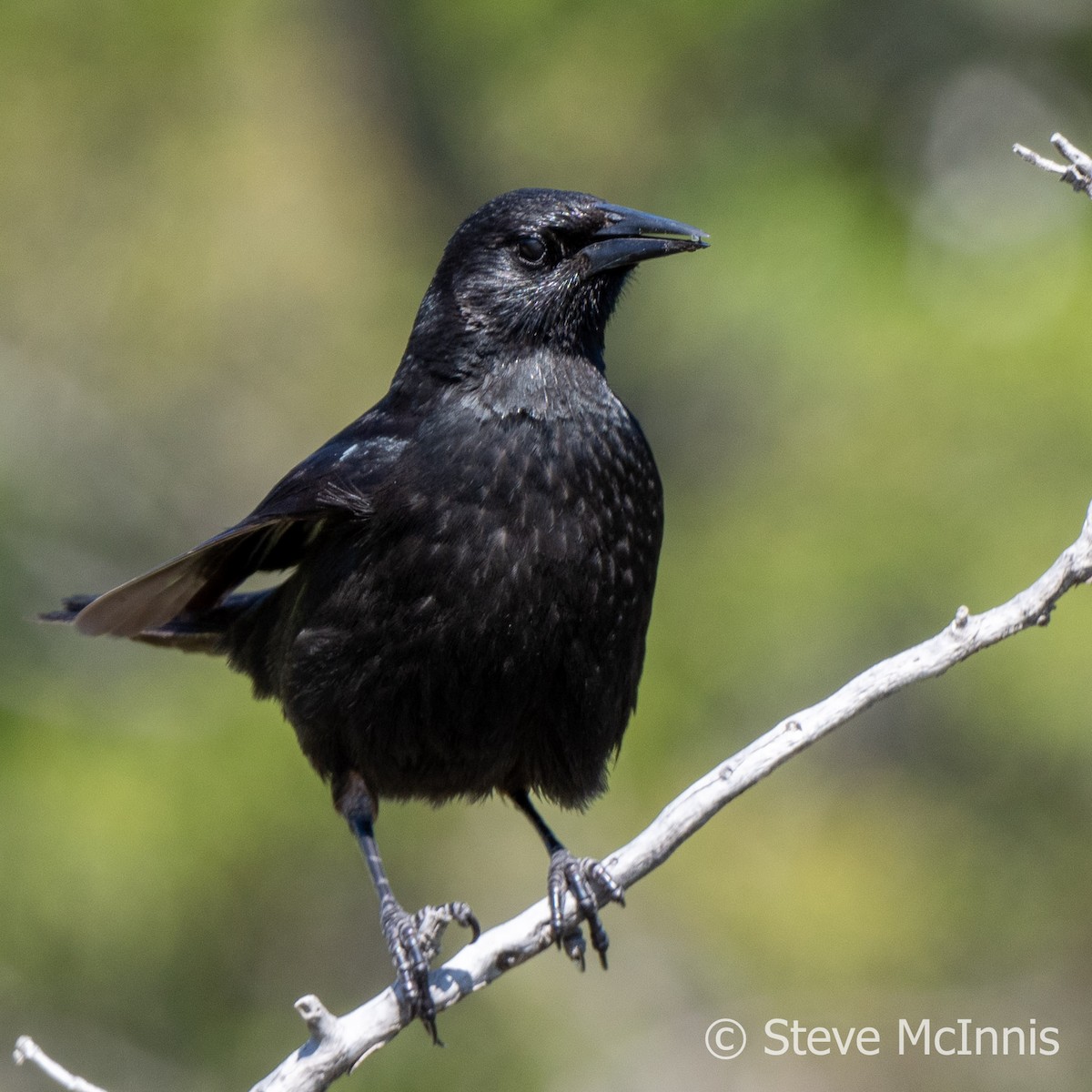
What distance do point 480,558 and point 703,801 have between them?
2.66 feet

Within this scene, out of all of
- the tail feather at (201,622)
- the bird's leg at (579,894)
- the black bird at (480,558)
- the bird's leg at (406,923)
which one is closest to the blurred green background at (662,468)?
the tail feather at (201,622)

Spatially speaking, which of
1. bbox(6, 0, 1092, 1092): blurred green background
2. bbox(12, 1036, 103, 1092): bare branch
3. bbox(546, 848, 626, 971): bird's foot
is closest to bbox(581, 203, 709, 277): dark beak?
bbox(546, 848, 626, 971): bird's foot

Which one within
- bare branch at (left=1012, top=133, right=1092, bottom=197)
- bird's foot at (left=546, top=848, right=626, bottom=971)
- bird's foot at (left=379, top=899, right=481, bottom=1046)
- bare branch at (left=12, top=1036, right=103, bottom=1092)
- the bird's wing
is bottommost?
bare branch at (left=12, top=1036, right=103, bottom=1092)

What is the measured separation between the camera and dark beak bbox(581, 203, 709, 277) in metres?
3.68

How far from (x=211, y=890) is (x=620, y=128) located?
4.48 meters

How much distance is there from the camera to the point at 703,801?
276 centimetres

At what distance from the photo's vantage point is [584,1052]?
23.2 ft

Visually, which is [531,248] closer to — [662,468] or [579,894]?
[579,894]

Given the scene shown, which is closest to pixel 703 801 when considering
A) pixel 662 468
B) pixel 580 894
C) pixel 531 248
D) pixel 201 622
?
pixel 580 894

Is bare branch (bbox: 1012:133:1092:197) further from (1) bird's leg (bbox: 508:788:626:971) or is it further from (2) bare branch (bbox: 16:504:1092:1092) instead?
(1) bird's leg (bbox: 508:788:626:971)

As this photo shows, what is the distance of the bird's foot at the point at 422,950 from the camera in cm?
292

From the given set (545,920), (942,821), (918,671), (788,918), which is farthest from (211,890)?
(918,671)

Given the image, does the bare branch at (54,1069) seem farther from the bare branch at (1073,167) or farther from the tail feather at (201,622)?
the bare branch at (1073,167)

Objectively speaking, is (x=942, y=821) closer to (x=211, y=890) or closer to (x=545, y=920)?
(x=211, y=890)
